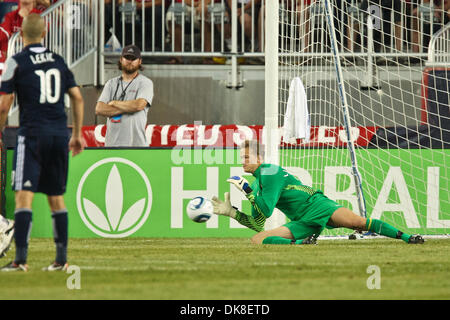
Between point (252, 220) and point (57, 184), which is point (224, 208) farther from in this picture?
point (57, 184)

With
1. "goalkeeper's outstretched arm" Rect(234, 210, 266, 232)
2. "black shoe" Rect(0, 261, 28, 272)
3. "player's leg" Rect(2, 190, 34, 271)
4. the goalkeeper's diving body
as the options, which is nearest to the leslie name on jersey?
"player's leg" Rect(2, 190, 34, 271)

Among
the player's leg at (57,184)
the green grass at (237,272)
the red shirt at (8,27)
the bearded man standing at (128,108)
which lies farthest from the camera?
the red shirt at (8,27)

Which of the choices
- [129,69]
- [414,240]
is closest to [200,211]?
[414,240]

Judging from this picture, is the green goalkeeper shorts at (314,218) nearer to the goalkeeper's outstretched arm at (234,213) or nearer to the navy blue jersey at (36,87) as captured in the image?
the goalkeeper's outstretched arm at (234,213)

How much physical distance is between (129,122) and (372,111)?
3.93m

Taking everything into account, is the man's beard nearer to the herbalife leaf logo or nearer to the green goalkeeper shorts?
the herbalife leaf logo

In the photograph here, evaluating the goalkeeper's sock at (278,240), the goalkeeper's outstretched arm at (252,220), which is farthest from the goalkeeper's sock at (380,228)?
the goalkeeper's outstretched arm at (252,220)

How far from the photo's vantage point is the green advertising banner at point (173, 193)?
1242cm

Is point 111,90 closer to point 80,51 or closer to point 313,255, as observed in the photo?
point 80,51

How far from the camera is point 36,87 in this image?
300 inches

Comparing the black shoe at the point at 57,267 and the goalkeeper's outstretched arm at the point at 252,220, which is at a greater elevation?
the goalkeeper's outstretched arm at the point at 252,220

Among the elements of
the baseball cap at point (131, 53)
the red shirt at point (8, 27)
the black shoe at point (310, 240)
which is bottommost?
the black shoe at point (310, 240)

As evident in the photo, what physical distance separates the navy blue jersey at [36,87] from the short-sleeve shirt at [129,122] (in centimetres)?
516
